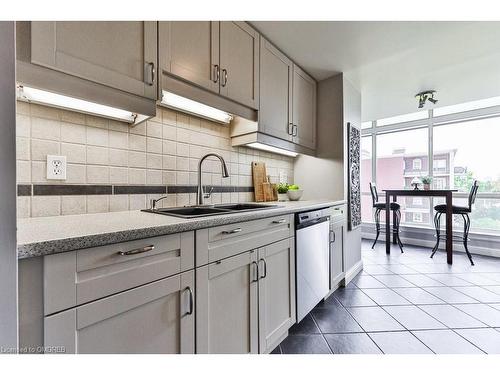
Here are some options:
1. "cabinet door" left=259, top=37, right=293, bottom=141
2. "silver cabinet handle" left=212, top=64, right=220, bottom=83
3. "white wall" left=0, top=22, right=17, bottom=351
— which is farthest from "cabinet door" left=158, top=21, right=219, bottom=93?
"white wall" left=0, top=22, right=17, bottom=351

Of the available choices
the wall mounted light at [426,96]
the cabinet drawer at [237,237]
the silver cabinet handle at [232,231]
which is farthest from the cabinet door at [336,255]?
the wall mounted light at [426,96]

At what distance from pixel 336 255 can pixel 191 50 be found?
208cm

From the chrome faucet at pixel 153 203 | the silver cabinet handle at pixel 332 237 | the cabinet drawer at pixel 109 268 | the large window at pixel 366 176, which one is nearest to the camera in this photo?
the cabinet drawer at pixel 109 268

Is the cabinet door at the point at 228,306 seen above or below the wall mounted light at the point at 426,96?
below

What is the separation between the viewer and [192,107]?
1.59 meters

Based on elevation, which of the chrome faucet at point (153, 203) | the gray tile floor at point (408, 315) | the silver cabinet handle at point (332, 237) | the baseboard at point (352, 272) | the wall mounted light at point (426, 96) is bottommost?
the gray tile floor at point (408, 315)

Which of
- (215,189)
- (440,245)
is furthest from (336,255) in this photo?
(440,245)

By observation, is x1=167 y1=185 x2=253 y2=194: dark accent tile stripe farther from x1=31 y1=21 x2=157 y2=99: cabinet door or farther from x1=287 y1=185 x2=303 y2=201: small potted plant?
x1=31 y1=21 x2=157 y2=99: cabinet door

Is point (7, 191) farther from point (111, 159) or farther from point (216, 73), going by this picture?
point (216, 73)

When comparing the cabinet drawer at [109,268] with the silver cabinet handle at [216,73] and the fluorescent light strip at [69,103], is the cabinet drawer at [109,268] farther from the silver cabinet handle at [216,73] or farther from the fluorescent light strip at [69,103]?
the silver cabinet handle at [216,73]

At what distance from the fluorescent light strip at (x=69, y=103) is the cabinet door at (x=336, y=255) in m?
1.86

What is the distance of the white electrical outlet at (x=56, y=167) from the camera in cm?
111

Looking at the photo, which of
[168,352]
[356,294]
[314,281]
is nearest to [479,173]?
[356,294]

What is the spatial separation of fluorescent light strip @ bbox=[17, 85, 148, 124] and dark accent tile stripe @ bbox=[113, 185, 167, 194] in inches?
14.9
